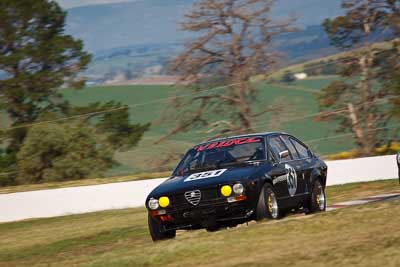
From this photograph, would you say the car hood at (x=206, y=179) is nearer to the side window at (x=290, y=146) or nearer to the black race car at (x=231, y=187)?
the black race car at (x=231, y=187)

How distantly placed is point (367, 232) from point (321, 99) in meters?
35.7

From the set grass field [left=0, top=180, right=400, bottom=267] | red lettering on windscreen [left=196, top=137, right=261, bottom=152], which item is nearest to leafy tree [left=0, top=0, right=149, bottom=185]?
grass field [left=0, top=180, right=400, bottom=267]

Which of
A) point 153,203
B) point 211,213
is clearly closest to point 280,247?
point 211,213

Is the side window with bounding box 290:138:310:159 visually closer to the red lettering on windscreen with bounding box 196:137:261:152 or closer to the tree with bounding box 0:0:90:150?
the red lettering on windscreen with bounding box 196:137:261:152

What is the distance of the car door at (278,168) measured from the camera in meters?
13.8

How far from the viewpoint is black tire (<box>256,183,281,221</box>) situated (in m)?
13.2

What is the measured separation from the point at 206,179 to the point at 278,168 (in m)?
1.26

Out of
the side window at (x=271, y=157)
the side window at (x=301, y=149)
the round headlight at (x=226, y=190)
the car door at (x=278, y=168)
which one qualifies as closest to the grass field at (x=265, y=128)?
the side window at (x=301, y=149)

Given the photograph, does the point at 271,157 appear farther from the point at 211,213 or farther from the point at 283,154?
the point at 211,213

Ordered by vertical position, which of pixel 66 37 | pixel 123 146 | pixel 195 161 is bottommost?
pixel 123 146

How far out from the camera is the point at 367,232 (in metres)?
10.9

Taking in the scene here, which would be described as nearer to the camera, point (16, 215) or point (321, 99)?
point (16, 215)

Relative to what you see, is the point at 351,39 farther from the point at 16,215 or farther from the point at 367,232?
the point at 367,232

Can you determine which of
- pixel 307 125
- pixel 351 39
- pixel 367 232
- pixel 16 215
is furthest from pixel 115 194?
pixel 351 39
